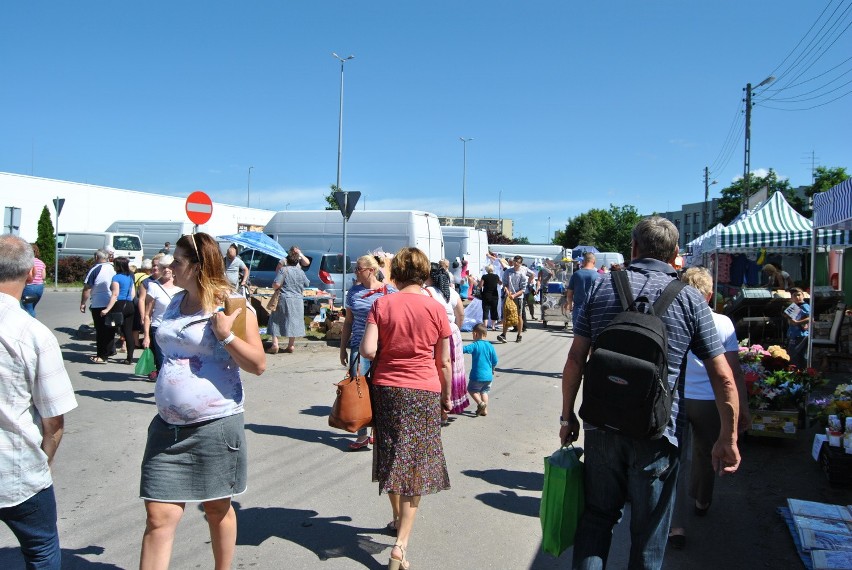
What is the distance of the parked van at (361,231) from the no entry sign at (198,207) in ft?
27.8

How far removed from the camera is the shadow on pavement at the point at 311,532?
4086 millimetres

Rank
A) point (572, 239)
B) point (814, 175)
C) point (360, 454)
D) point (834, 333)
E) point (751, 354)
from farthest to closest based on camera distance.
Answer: point (572, 239), point (814, 175), point (834, 333), point (751, 354), point (360, 454)

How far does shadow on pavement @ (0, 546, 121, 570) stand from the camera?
379 centimetres

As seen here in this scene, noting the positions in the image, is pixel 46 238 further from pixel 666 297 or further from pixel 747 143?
pixel 666 297

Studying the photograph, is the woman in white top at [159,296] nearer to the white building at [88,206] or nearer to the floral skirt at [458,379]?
the floral skirt at [458,379]

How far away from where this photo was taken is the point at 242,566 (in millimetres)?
3850

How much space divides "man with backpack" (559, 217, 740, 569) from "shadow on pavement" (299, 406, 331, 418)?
5.09m

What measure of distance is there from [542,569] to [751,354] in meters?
4.17

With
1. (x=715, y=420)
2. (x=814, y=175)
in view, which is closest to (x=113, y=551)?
(x=715, y=420)

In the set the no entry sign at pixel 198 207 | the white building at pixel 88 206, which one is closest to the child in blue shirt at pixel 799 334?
the no entry sign at pixel 198 207

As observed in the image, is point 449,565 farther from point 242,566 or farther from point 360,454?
point 360,454

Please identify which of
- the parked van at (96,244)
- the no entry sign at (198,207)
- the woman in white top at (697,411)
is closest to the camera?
the woman in white top at (697,411)

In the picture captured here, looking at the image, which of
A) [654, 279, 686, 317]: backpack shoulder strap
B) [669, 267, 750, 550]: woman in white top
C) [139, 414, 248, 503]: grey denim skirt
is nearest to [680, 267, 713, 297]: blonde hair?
[669, 267, 750, 550]: woman in white top

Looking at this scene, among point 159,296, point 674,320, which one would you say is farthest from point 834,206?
point 159,296
